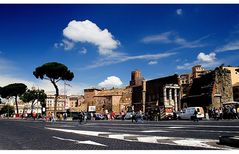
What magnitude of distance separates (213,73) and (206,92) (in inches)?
153

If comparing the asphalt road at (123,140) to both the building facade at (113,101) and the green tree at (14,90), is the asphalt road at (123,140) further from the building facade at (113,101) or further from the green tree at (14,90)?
the green tree at (14,90)

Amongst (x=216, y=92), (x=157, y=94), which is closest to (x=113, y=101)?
(x=157, y=94)

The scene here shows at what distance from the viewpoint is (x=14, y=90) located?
95.8 meters

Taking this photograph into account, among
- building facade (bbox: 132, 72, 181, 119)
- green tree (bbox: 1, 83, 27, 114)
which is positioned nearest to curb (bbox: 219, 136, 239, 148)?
building facade (bbox: 132, 72, 181, 119)

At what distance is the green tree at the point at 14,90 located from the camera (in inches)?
3762

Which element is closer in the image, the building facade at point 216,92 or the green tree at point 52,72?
the building facade at point 216,92

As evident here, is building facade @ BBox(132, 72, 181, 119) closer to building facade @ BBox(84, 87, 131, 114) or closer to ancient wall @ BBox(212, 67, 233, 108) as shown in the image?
building facade @ BBox(84, 87, 131, 114)

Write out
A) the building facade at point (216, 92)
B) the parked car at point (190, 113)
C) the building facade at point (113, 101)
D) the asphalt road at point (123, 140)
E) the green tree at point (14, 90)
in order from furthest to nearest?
the green tree at point (14, 90) < the building facade at point (113, 101) < the building facade at point (216, 92) < the parked car at point (190, 113) < the asphalt road at point (123, 140)

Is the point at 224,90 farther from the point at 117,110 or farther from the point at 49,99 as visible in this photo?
the point at 49,99

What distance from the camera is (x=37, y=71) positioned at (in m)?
71.2

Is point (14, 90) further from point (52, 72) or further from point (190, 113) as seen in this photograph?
point (190, 113)

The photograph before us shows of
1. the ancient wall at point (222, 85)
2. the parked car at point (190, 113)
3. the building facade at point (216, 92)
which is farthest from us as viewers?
the ancient wall at point (222, 85)

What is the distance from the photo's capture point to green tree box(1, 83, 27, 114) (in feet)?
314

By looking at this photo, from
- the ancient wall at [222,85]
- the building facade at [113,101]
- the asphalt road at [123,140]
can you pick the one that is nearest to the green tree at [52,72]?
the building facade at [113,101]
